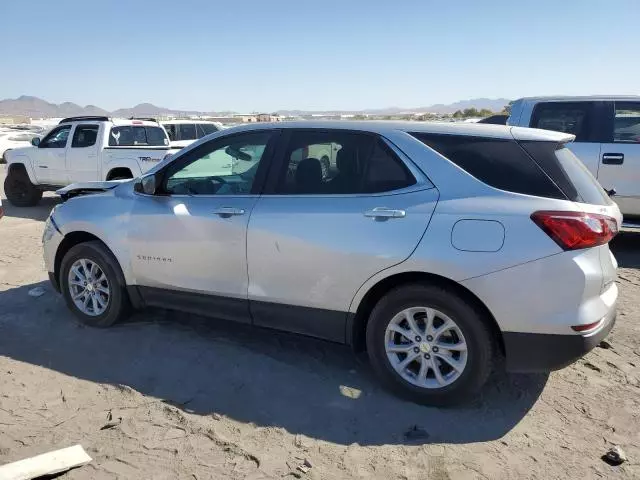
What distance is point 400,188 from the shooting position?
350cm

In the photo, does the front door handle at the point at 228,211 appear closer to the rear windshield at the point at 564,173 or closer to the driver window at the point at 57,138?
the rear windshield at the point at 564,173

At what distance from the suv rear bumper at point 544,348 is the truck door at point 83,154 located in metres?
9.04

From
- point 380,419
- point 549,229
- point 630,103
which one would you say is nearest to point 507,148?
point 549,229

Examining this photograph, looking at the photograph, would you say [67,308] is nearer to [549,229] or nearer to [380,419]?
[380,419]

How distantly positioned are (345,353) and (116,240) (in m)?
2.06

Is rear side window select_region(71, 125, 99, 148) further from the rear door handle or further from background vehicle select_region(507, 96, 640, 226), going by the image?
the rear door handle

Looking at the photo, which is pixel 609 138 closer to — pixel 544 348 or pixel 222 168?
pixel 544 348

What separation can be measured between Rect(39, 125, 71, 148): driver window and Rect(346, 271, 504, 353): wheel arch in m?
9.59

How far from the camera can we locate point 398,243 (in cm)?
337

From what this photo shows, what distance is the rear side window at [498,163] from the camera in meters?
3.25

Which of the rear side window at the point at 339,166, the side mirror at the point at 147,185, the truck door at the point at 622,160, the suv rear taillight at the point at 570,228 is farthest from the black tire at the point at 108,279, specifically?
the truck door at the point at 622,160

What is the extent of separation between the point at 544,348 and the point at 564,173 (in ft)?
3.40

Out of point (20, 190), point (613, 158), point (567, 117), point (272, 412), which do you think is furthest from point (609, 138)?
point (20, 190)

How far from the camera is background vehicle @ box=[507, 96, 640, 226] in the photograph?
698cm
